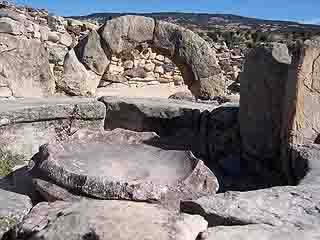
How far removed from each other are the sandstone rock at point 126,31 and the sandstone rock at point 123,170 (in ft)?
13.4

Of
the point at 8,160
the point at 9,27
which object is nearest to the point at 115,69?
the point at 9,27

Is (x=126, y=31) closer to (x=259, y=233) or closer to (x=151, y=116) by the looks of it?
(x=151, y=116)

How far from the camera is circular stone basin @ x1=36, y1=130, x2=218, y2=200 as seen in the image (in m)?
3.01

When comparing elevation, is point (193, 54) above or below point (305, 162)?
above

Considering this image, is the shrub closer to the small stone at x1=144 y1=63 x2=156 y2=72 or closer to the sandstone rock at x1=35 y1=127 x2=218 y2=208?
the sandstone rock at x1=35 y1=127 x2=218 y2=208

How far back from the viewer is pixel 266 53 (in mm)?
4785

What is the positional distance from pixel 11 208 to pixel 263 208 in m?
1.56

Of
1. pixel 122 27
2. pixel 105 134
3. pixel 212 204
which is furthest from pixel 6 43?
pixel 212 204

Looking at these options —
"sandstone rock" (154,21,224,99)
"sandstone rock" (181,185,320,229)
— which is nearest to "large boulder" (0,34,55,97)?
"sandstone rock" (154,21,224,99)

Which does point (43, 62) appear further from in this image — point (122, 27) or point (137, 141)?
point (137, 141)

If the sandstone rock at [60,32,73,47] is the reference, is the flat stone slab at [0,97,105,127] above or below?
below

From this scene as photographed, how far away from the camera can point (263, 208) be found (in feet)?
8.84

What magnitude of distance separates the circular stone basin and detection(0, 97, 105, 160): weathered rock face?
0.74 metres

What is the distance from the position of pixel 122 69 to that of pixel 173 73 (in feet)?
5.03
